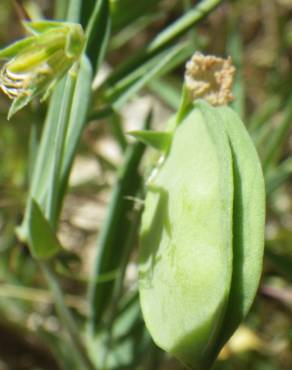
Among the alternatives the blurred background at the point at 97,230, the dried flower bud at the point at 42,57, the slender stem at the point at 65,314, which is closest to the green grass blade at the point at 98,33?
the blurred background at the point at 97,230

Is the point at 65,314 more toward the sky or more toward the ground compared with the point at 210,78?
more toward the ground

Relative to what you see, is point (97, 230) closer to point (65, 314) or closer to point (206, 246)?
point (65, 314)

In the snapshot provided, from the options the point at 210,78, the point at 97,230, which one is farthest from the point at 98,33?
the point at 97,230

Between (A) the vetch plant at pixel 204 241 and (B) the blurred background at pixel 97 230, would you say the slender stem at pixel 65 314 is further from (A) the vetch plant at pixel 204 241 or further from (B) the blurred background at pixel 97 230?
(A) the vetch plant at pixel 204 241

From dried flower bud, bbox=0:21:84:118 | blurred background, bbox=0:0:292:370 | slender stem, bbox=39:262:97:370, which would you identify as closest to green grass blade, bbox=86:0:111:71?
blurred background, bbox=0:0:292:370

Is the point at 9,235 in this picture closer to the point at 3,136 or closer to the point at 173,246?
the point at 3,136
